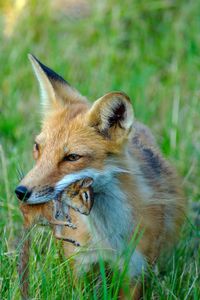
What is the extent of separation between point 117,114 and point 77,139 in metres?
0.35

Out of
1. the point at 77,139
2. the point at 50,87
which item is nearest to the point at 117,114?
the point at 77,139

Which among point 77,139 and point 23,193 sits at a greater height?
point 77,139

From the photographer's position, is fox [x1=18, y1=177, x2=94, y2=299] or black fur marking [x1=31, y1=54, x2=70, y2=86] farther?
black fur marking [x1=31, y1=54, x2=70, y2=86]

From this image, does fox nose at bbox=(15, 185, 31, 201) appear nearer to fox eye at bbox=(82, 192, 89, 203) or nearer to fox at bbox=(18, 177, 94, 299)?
fox at bbox=(18, 177, 94, 299)

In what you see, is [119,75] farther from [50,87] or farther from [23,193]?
[23,193]

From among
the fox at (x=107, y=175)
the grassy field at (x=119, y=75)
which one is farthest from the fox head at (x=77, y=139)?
→ the grassy field at (x=119, y=75)

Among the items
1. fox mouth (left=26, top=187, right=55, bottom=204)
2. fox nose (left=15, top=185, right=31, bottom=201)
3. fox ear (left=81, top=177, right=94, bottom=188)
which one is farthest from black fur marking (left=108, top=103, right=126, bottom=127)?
fox nose (left=15, top=185, right=31, bottom=201)

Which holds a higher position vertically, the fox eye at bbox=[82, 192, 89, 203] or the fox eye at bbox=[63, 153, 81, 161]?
the fox eye at bbox=[63, 153, 81, 161]

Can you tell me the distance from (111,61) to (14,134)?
2361 millimetres

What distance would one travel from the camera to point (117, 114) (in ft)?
18.3

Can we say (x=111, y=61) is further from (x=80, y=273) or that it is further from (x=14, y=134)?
(x=80, y=273)

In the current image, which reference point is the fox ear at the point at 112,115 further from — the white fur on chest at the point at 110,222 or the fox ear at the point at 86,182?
the fox ear at the point at 86,182

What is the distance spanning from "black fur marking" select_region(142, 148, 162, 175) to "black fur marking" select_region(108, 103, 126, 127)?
2.07 feet

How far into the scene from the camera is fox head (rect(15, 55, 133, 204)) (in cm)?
518
